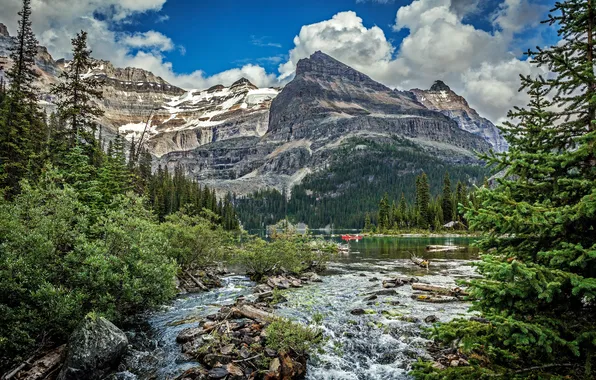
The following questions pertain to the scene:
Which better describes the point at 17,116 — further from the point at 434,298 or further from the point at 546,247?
the point at 546,247

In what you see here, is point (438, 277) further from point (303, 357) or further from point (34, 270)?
point (34, 270)

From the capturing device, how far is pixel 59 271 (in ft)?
44.2

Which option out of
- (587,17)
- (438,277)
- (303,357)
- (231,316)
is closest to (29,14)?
(231,316)

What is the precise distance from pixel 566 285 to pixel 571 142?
3277 mm

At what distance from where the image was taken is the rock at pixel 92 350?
1081 centimetres

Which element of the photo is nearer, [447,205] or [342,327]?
[342,327]

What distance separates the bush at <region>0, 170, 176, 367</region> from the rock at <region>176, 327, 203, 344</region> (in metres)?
2.62

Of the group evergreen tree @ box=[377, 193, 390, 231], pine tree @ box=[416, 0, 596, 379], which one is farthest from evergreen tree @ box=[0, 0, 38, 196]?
evergreen tree @ box=[377, 193, 390, 231]

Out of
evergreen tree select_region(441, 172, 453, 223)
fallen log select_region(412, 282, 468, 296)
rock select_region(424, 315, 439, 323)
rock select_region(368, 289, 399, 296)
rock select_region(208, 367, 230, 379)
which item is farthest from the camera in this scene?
evergreen tree select_region(441, 172, 453, 223)

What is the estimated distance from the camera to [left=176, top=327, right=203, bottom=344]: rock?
1403 cm

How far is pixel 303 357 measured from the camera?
38.9 feet

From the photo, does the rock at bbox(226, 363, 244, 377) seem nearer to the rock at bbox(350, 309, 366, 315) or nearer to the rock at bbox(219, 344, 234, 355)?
the rock at bbox(219, 344, 234, 355)

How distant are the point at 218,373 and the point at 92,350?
4.38 metres

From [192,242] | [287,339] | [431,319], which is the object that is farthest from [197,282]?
[431,319]
